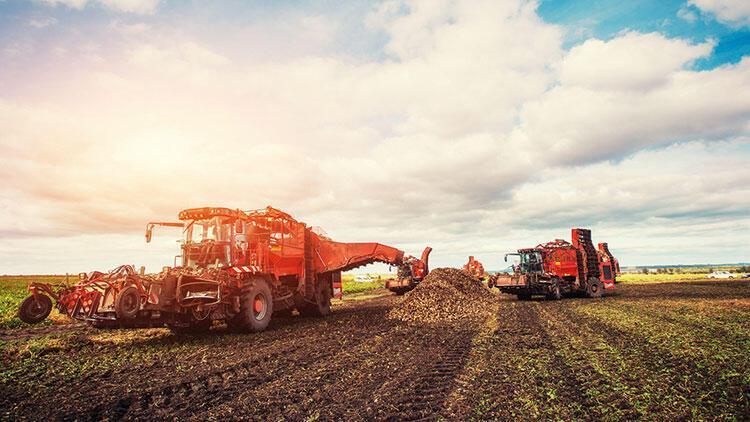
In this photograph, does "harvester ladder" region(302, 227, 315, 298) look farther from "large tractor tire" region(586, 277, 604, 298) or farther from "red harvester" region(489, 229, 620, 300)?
"large tractor tire" region(586, 277, 604, 298)

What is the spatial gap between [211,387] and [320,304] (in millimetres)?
9643

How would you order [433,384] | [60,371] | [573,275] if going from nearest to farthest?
1. [433,384]
2. [60,371]
3. [573,275]

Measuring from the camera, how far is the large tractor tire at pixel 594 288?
84.1ft

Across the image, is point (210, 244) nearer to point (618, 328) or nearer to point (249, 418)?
point (249, 418)

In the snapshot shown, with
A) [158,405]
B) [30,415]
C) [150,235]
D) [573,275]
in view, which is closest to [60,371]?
[30,415]

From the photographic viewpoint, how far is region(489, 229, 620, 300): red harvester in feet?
77.5

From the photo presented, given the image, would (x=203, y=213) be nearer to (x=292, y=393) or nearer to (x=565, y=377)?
(x=292, y=393)

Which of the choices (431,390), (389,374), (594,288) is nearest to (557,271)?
(594,288)

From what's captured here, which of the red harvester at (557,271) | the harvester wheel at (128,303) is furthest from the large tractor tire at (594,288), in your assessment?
the harvester wheel at (128,303)

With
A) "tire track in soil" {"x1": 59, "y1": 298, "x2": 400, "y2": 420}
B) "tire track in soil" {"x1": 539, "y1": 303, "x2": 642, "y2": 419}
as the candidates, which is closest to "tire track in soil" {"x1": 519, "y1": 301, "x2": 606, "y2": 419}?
"tire track in soil" {"x1": 539, "y1": 303, "x2": 642, "y2": 419}

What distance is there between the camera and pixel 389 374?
282 inches

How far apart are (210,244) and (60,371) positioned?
194 inches

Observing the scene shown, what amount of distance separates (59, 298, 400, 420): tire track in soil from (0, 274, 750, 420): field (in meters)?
0.03

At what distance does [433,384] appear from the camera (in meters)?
6.56
